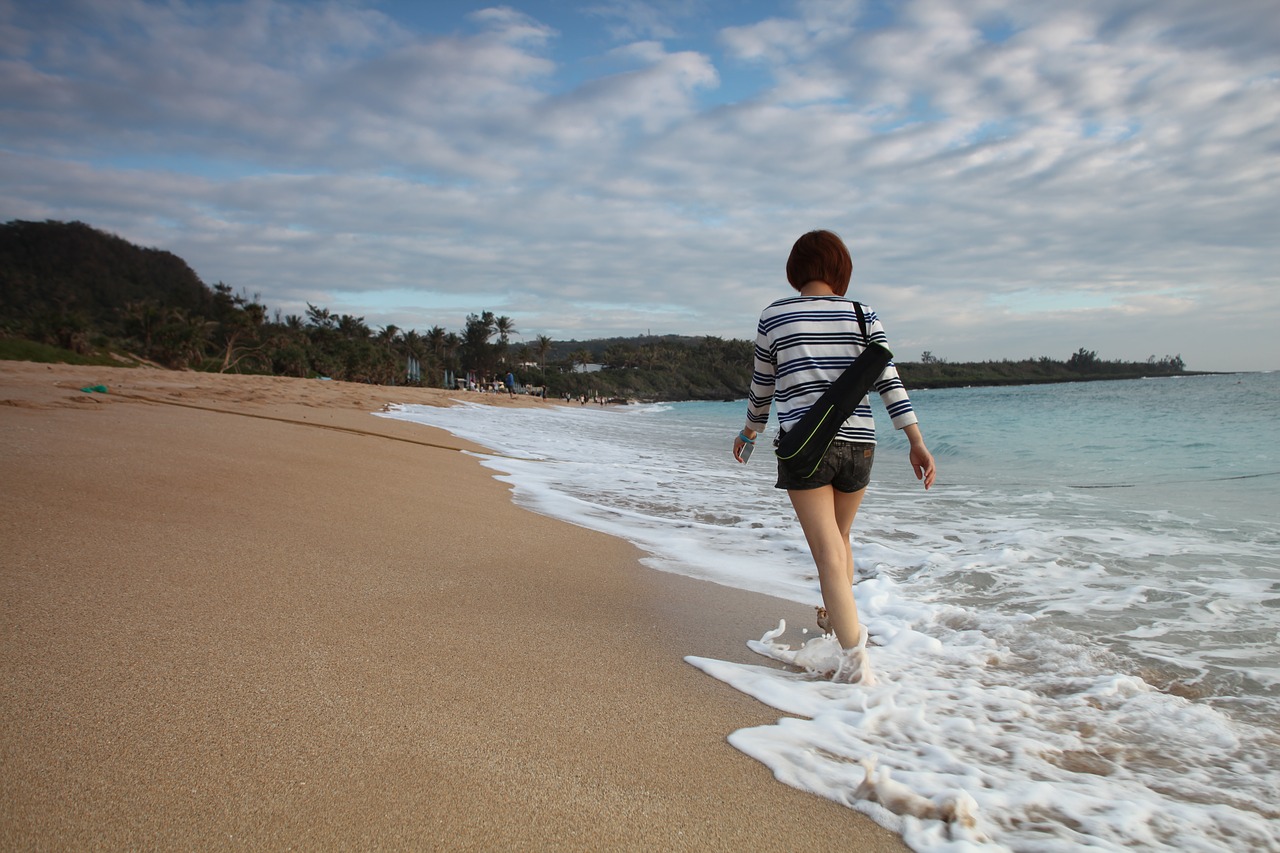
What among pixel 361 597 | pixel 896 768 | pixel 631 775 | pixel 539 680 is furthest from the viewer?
pixel 361 597

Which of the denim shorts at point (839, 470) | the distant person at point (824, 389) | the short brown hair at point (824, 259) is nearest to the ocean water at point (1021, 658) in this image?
the distant person at point (824, 389)

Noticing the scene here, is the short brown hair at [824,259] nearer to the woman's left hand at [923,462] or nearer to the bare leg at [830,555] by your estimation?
the woman's left hand at [923,462]

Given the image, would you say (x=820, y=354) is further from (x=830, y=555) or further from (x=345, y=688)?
(x=345, y=688)

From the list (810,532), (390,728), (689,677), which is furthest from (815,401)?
(390,728)

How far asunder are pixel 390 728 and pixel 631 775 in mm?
662

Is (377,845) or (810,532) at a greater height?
(810,532)

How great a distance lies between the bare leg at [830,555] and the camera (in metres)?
2.58

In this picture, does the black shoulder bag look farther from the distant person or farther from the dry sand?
the dry sand

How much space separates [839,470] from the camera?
259 cm

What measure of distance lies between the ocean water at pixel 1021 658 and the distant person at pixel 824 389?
0.38m

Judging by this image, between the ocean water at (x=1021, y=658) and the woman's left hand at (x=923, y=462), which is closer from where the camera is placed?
the ocean water at (x=1021, y=658)

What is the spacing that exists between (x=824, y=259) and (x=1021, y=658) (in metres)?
1.86

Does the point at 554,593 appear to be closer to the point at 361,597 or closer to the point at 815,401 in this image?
the point at 361,597

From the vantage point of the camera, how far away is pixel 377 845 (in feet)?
4.77
